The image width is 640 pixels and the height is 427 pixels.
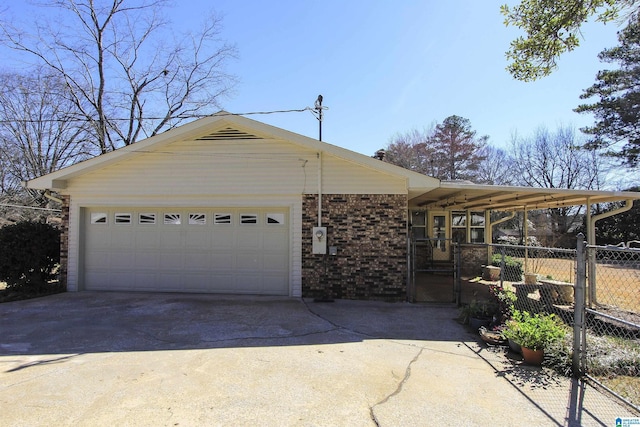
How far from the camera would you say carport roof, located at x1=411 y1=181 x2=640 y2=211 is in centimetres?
848

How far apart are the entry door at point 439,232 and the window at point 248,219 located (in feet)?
25.7

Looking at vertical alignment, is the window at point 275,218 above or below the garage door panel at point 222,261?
above

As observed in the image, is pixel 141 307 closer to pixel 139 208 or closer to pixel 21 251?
pixel 139 208

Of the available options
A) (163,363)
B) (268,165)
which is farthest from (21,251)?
(163,363)

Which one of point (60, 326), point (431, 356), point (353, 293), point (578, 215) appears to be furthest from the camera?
point (578, 215)

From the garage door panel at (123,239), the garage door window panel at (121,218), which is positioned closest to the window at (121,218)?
the garage door window panel at (121,218)

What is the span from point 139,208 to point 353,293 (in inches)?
224

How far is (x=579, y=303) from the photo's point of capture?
431 centimetres

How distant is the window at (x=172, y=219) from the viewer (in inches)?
377

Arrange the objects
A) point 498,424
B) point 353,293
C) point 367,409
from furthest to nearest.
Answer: point 353,293 < point 367,409 < point 498,424

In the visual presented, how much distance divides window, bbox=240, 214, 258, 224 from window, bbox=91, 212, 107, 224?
11.7 feet

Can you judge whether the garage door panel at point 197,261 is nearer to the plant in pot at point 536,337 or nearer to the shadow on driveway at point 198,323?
the shadow on driveway at point 198,323

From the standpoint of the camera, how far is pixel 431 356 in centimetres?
516

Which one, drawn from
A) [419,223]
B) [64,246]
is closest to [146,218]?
[64,246]
